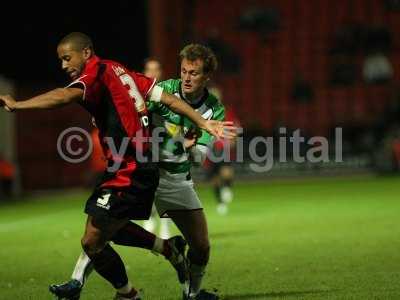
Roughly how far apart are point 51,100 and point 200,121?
3.41ft

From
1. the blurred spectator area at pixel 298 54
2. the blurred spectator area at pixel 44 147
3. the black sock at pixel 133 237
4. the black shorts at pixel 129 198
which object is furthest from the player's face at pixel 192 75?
the blurred spectator area at pixel 298 54

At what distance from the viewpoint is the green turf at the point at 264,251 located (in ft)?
25.4

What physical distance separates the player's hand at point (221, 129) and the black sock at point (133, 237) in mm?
1164

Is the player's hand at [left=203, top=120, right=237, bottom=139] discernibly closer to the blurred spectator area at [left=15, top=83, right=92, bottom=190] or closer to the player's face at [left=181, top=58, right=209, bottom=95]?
Result: the player's face at [left=181, top=58, right=209, bottom=95]

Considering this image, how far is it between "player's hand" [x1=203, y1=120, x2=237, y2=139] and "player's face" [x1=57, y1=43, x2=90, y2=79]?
94 cm

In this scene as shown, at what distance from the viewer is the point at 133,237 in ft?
22.9

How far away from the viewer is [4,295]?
766 centimetres

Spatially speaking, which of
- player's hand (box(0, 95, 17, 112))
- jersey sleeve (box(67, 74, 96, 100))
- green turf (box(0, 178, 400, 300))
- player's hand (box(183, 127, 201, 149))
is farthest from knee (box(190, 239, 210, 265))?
player's hand (box(0, 95, 17, 112))

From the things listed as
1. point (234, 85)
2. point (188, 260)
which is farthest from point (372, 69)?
point (188, 260)

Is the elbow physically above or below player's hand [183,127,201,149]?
above

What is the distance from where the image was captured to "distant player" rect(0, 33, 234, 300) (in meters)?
6.23

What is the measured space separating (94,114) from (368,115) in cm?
2219

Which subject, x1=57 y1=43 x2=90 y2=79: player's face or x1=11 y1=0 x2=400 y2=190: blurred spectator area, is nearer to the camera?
x1=57 y1=43 x2=90 y2=79: player's face

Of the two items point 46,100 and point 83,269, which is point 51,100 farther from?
point 83,269
